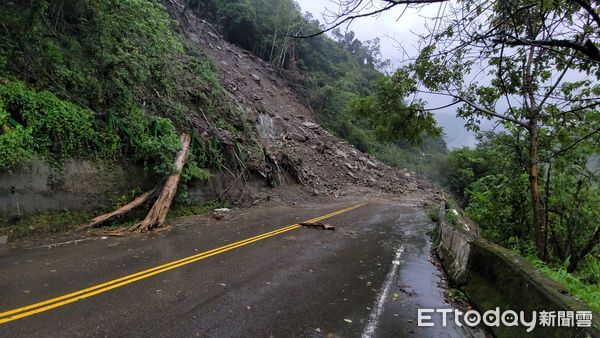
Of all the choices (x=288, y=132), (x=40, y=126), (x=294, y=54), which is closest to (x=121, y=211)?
(x=40, y=126)

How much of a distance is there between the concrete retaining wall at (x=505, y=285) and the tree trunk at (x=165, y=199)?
793cm

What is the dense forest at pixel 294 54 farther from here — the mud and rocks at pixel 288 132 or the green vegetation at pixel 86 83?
the green vegetation at pixel 86 83

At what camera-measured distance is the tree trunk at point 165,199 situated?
964 centimetres

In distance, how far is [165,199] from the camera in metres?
10.7

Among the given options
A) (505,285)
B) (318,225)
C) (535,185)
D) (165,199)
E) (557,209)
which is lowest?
(318,225)

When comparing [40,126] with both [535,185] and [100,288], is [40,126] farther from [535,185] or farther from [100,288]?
[535,185]

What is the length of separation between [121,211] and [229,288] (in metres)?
5.73

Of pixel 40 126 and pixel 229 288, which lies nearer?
pixel 229 288

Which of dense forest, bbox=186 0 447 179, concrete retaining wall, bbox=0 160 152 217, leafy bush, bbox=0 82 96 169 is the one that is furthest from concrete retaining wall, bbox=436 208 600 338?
dense forest, bbox=186 0 447 179

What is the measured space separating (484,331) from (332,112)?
1496 inches

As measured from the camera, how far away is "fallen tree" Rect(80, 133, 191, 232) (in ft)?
30.7

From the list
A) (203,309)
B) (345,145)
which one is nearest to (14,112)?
(203,309)

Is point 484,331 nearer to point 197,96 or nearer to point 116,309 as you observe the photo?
point 116,309

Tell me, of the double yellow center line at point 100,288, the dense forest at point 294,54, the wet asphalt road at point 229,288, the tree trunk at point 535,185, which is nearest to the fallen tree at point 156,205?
the wet asphalt road at point 229,288
